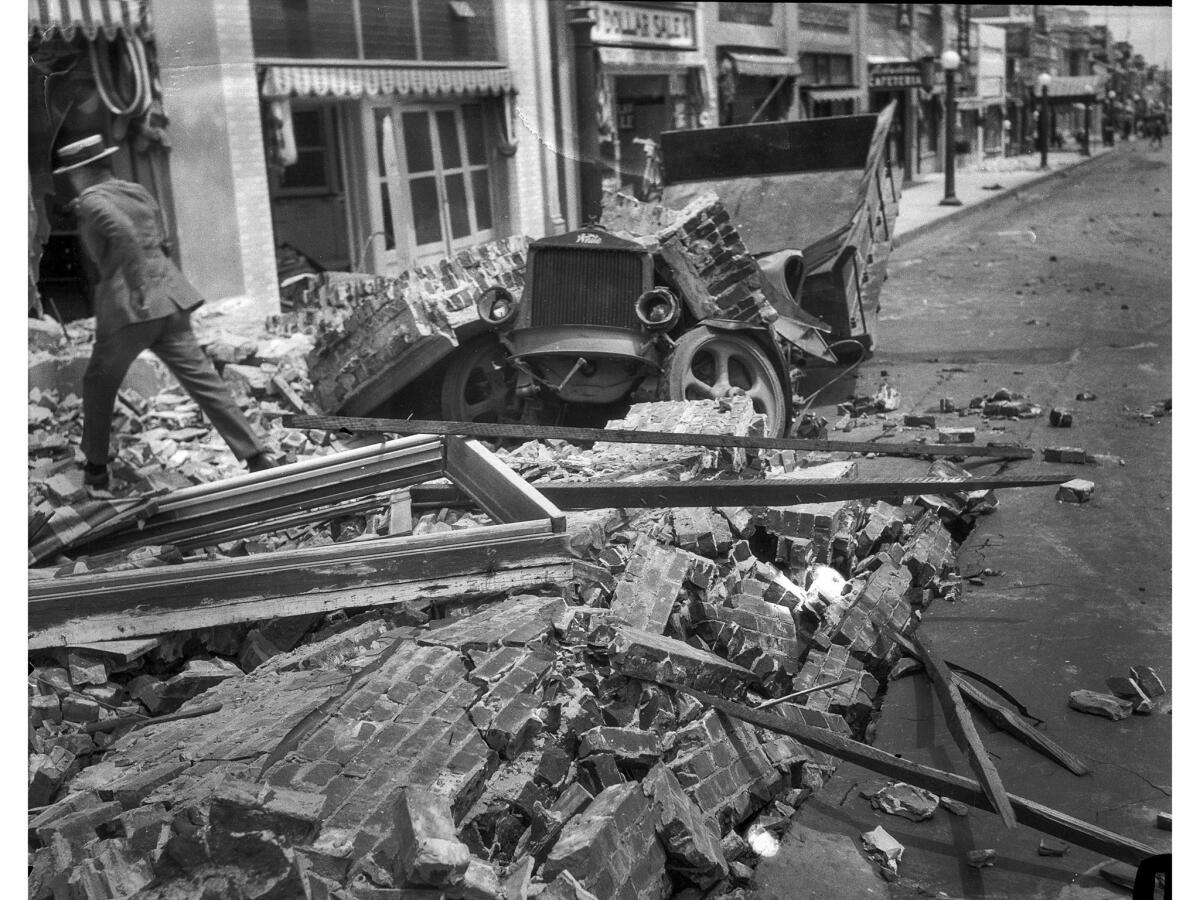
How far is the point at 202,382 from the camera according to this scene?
5.79 meters

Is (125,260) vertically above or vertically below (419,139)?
below

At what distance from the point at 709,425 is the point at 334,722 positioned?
2935 millimetres

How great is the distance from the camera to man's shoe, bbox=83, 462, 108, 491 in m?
5.75

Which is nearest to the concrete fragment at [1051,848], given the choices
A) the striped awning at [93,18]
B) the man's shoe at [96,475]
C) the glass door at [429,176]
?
the man's shoe at [96,475]

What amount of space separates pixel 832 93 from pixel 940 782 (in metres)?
21.9

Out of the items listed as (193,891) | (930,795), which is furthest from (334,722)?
(930,795)

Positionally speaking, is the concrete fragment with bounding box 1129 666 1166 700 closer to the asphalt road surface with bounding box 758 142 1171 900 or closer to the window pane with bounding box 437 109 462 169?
the asphalt road surface with bounding box 758 142 1171 900

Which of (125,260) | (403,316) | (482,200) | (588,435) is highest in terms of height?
(482,200)

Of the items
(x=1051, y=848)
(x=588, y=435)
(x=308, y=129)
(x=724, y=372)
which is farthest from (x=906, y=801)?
(x=308, y=129)

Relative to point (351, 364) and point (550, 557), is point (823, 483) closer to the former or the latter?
point (550, 557)

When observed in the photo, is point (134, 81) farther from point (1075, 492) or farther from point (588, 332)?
point (1075, 492)

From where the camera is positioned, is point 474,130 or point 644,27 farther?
point 644,27

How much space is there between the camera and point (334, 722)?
10.2ft

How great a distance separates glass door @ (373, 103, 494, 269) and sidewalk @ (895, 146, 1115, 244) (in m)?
9.29
